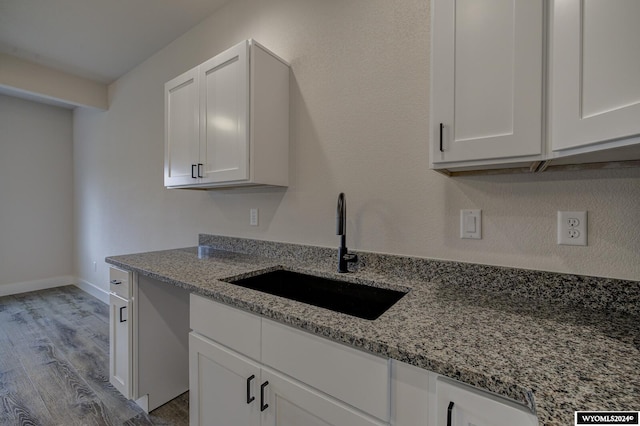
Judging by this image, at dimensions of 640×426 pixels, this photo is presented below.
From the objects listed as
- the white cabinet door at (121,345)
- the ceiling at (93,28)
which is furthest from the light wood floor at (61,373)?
the ceiling at (93,28)

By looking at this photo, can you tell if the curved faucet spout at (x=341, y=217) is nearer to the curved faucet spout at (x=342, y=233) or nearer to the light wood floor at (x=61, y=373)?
the curved faucet spout at (x=342, y=233)

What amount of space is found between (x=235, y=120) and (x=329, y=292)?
3.54 feet

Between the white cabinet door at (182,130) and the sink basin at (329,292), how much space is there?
2.73ft

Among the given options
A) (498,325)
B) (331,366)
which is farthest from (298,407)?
(498,325)

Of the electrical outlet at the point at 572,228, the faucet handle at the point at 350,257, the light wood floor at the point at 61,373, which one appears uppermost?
the electrical outlet at the point at 572,228

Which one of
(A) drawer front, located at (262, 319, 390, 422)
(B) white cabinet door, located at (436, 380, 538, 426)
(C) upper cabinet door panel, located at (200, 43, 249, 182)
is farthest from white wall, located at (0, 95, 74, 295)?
(B) white cabinet door, located at (436, 380, 538, 426)

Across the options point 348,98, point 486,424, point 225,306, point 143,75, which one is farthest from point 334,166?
point 143,75

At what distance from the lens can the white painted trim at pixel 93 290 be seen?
12.0 ft

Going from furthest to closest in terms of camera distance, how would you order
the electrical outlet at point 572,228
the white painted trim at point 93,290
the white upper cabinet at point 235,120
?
1. the white painted trim at point 93,290
2. the white upper cabinet at point 235,120
3. the electrical outlet at point 572,228

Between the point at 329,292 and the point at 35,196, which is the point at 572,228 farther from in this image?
the point at 35,196

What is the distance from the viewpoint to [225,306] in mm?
1173

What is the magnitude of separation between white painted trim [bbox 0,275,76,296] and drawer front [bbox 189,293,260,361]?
4.36 m

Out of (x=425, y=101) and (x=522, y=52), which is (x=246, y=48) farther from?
(x=522, y=52)

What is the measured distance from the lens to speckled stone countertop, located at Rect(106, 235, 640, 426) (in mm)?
573
